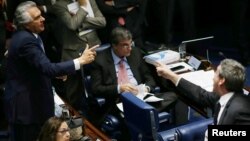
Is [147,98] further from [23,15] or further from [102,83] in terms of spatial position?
[23,15]

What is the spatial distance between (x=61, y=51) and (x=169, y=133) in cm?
237

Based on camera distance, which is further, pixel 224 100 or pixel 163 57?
pixel 163 57

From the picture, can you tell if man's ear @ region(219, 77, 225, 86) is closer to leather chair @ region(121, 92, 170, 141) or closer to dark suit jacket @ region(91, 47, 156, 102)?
leather chair @ region(121, 92, 170, 141)

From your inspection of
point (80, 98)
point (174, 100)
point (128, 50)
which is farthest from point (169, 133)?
point (80, 98)

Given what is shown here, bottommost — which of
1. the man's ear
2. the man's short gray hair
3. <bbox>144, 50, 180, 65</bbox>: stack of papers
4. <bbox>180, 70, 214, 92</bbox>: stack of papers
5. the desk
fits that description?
the desk

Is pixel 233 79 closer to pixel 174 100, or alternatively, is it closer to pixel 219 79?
pixel 219 79

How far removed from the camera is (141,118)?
12.2 feet

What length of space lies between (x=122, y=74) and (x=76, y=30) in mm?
832

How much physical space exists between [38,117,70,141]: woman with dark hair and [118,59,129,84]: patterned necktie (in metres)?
1.47

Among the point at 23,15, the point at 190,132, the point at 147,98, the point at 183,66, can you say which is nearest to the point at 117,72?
the point at 147,98

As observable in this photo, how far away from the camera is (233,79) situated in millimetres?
3336

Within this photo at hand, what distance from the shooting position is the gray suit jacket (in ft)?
17.0

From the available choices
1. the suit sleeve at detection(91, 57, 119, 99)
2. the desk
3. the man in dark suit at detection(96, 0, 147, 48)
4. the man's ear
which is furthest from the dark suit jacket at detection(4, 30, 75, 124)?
the man in dark suit at detection(96, 0, 147, 48)

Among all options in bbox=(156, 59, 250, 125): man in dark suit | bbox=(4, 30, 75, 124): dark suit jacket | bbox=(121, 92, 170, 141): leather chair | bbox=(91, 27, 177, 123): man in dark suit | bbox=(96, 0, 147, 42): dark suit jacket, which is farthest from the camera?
bbox=(96, 0, 147, 42): dark suit jacket
